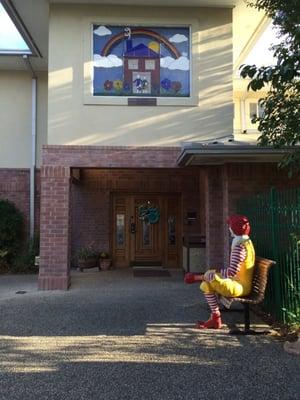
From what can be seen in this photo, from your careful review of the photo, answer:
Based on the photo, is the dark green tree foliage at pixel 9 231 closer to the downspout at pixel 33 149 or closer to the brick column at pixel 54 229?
the downspout at pixel 33 149

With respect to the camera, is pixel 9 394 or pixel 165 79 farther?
pixel 165 79

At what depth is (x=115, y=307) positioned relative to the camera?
848 cm

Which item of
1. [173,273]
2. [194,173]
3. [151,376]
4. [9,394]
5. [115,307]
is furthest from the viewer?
[194,173]

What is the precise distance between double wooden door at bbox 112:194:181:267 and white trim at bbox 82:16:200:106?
15.4 ft

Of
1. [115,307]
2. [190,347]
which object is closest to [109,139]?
[115,307]

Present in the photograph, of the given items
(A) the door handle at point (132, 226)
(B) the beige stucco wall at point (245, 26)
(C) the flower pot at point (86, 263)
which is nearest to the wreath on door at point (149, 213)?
(A) the door handle at point (132, 226)

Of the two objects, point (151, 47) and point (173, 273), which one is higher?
point (151, 47)

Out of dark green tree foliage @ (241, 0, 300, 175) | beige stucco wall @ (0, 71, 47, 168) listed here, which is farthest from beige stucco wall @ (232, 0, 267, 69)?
beige stucco wall @ (0, 71, 47, 168)

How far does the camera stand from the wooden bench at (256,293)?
21.8ft

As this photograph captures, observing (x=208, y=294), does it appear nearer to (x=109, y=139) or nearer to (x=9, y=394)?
(x=9, y=394)

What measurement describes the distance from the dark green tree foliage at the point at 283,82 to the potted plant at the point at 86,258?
8.18m

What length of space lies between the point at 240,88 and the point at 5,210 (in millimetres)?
8716

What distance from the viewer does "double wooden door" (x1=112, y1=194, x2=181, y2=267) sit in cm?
1480

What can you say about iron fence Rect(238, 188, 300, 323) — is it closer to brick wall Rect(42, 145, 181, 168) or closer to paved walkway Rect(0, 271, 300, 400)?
paved walkway Rect(0, 271, 300, 400)
